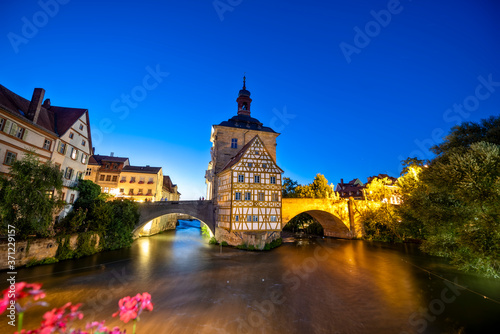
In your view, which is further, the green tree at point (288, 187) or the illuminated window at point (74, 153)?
the green tree at point (288, 187)

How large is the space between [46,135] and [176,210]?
1384 cm

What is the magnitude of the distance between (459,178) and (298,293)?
31.8 feet

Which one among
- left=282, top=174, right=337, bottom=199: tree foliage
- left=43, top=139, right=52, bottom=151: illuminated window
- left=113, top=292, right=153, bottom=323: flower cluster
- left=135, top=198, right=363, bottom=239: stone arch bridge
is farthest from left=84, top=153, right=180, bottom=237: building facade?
left=113, top=292, right=153, bottom=323: flower cluster

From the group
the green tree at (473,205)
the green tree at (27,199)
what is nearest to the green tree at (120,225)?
the green tree at (27,199)

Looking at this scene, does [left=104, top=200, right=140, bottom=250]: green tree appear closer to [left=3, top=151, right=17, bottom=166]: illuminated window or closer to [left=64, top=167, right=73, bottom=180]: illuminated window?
[left=64, top=167, right=73, bottom=180]: illuminated window

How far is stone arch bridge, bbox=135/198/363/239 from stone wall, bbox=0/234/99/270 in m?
9.77

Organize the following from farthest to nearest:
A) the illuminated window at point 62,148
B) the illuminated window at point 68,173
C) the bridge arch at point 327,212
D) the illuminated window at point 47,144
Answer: the bridge arch at point 327,212, the illuminated window at point 68,173, the illuminated window at point 62,148, the illuminated window at point 47,144

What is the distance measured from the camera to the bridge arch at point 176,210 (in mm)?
26622

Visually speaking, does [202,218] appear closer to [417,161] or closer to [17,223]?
[17,223]

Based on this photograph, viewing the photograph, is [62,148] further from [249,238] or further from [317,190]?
[317,190]

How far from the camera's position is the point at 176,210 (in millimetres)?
26969

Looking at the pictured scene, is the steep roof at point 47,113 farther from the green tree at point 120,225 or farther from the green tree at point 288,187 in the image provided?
the green tree at point 288,187

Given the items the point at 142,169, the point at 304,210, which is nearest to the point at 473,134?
the point at 304,210

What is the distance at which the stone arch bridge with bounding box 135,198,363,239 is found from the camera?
27031 millimetres
